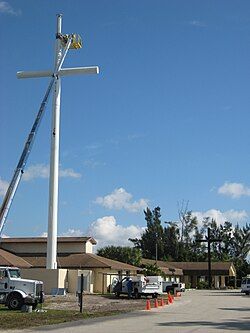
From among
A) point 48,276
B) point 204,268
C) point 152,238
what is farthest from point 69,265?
point 152,238

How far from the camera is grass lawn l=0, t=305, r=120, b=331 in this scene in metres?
22.3

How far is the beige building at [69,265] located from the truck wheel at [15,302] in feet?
34.0

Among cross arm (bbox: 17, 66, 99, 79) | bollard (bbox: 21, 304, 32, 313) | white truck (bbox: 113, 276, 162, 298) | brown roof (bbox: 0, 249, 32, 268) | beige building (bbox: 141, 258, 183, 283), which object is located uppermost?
cross arm (bbox: 17, 66, 99, 79)

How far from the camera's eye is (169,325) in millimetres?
22219

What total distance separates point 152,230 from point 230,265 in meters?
33.0

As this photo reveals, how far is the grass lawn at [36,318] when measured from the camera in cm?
2234

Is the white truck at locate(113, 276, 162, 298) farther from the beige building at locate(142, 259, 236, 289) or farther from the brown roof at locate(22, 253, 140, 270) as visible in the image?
the beige building at locate(142, 259, 236, 289)

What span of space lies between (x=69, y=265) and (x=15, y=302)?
91.4ft

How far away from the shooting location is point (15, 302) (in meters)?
30.2

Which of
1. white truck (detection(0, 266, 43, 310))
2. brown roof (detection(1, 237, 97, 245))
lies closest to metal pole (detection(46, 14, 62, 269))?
brown roof (detection(1, 237, 97, 245))

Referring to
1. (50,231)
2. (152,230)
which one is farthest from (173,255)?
(50,231)

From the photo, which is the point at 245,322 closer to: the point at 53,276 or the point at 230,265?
the point at 53,276

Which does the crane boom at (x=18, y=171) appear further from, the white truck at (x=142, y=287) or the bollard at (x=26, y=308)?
the white truck at (x=142, y=287)

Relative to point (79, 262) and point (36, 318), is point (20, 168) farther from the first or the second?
point (79, 262)
